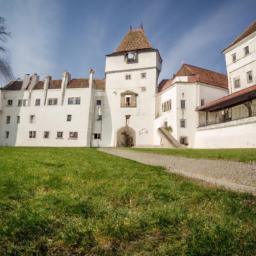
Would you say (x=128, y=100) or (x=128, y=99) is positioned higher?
(x=128, y=99)

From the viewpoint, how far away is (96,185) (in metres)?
4.95

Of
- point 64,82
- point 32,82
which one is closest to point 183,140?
point 64,82

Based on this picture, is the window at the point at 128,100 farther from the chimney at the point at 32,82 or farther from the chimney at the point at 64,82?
the chimney at the point at 32,82

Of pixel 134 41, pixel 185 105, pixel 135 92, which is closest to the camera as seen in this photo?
pixel 185 105

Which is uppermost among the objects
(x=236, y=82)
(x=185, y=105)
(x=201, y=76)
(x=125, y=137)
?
(x=201, y=76)

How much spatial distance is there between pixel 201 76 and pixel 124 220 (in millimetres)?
35259

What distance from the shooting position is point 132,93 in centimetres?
3909

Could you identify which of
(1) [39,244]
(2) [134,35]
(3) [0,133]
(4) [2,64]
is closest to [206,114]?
(2) [134,35]

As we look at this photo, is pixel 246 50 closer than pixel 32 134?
Yes

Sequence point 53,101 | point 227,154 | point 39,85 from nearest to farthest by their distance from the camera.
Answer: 1. point 227,154
2. point 53,101
3. point 39,85

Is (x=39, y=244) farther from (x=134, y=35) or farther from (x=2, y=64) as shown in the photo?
(x=134, y=35)

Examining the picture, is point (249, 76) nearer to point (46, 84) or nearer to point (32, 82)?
point (46, 84)

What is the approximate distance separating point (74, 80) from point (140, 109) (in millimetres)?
14917

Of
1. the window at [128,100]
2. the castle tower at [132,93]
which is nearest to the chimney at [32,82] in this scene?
the castle tower at [132,93]
